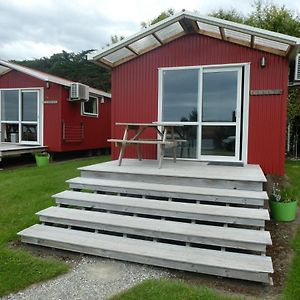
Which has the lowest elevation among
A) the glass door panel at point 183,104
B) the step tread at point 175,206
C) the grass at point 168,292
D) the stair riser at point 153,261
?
the grass at point 168,292

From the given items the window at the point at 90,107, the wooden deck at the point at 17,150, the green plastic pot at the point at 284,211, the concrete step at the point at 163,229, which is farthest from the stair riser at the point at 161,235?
the window at the point at 90,107

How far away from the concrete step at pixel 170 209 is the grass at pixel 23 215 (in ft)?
2.24

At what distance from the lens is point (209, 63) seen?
18.2ft

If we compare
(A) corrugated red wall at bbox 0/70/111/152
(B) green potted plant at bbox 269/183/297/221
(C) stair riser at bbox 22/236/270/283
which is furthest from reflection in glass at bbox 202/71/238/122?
(A) corrugated red wall at bbox 0/70/111/152

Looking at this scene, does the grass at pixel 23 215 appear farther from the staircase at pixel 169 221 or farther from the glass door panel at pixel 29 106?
the glass door panel at pixel 29 106

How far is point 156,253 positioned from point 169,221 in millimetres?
575

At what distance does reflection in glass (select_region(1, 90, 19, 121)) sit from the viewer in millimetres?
9648

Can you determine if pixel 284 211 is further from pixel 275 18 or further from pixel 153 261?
pixel 275 18

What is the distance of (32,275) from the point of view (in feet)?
8.62

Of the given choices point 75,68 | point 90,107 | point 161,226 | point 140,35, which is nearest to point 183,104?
point 140,35

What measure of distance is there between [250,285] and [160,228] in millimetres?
1024

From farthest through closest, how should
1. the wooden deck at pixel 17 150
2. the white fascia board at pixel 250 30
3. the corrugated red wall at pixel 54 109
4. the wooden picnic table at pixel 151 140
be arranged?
the corrugated red wall at pixel 54 109
the wooden deck at pixel 17 150
the wooden picnic table at pixel 151 140
the white fascia board at pixel 250 30

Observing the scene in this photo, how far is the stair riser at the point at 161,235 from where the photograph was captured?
2.84m

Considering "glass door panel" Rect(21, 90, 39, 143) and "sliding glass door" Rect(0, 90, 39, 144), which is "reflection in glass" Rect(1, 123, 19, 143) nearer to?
"sliding glass door" Rect(0, 90, 39, 144)
